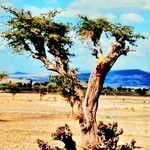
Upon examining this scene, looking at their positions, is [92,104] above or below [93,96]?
below

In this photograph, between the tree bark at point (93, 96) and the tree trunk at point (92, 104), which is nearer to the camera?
the tree bark at point (93, 96)

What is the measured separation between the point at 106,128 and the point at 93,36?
4.92 meters

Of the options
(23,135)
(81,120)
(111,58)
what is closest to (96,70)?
(111,58)

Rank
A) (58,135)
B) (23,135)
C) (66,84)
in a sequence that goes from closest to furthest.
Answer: (58,135), (66,84), (23,135)

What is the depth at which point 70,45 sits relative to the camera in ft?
94.1

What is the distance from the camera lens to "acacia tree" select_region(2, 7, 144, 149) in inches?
991

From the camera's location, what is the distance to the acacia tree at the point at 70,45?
82.6ft

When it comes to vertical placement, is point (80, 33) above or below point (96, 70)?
above

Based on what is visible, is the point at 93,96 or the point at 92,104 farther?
the point at 92,104

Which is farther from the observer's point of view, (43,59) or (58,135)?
(43,59)

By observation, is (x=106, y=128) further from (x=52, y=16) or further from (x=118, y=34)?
(x=52, y=16)

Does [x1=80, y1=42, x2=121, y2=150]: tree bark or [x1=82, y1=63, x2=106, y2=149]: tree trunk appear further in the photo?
[x1=82, y1=63, x2=106, y2=149]: tree trunk

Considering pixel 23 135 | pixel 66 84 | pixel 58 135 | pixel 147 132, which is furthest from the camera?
pixel 147 132

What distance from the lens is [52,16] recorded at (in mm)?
28438
